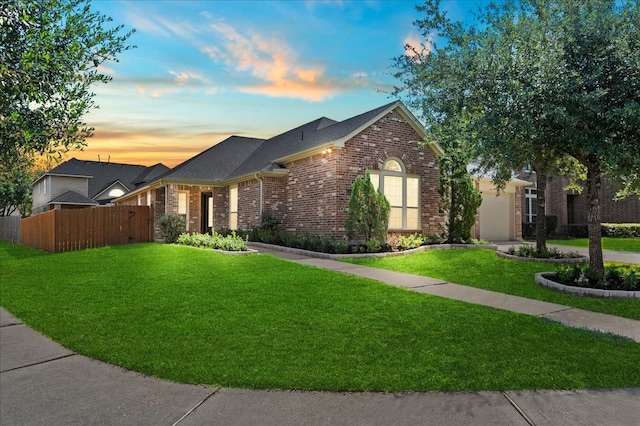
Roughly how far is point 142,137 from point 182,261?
22.0 feet

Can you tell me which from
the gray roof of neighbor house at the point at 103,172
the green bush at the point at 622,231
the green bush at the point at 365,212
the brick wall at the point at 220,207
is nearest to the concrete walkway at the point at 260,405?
the green bush at the point at 365,212

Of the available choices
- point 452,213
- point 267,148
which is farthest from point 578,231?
point 267,148

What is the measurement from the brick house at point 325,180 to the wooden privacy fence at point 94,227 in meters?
0.86

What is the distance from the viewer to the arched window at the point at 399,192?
16406 mm

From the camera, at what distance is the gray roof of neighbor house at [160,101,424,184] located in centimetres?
1664

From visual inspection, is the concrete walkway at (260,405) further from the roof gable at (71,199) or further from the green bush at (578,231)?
the roof gable at (71,199)

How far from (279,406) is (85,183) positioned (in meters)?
33.7

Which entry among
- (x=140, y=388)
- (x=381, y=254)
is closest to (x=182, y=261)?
(x=381, y=254)

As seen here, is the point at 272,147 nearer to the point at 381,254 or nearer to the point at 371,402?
the point at 381,254

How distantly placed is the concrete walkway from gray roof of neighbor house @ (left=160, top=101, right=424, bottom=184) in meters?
11.8

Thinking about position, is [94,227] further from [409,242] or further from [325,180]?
[409,242]

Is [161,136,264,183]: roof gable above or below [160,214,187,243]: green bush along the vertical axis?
above

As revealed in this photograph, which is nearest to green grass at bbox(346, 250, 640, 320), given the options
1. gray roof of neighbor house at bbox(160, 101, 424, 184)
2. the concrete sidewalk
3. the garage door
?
the concrete sidewalk

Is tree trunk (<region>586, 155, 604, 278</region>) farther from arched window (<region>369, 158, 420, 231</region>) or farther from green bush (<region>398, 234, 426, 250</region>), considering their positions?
arched window (<region>369, 158, 420, 231</region>)
